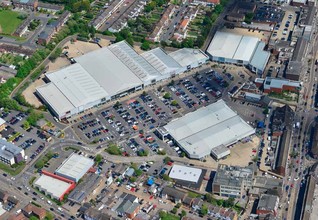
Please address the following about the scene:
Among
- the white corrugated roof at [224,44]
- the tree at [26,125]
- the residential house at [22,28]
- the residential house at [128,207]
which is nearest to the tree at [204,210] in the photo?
the residential house at [128,207]

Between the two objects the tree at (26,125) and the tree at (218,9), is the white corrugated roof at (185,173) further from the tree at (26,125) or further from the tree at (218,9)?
the tree at (218,9)

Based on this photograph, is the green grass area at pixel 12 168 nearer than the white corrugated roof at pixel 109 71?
Yes

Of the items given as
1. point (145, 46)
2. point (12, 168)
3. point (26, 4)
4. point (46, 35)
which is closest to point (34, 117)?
point (12, 168)

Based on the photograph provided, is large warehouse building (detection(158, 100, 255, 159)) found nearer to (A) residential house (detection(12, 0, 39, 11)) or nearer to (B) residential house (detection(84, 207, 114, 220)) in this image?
(B) residential house (detection(84, 207, 114, 220))

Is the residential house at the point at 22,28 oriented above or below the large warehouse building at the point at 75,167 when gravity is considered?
above

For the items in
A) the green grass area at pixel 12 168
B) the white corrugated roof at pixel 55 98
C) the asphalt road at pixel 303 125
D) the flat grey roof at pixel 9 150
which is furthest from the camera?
the white corrugated roof at pixel 55 98

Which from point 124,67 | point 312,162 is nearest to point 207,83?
point 124,67
